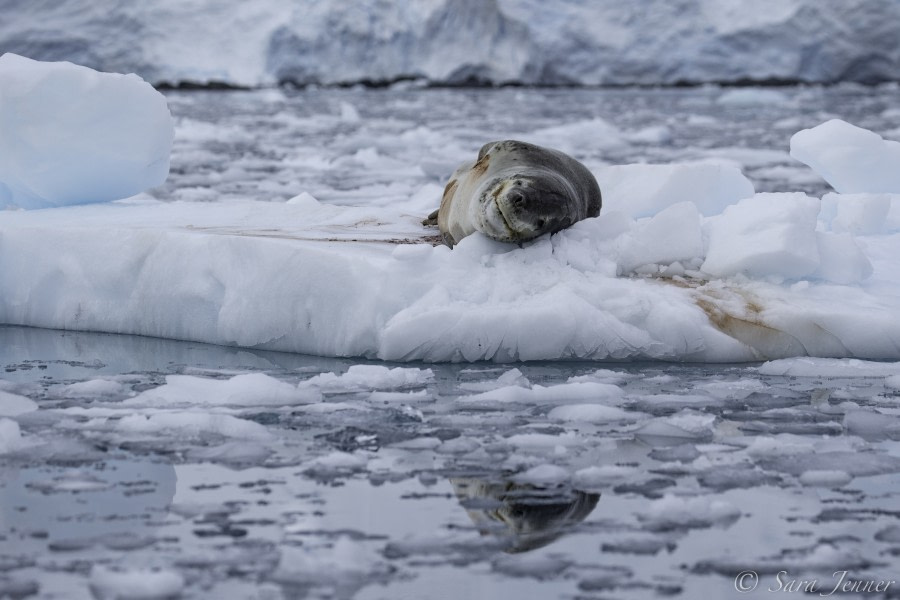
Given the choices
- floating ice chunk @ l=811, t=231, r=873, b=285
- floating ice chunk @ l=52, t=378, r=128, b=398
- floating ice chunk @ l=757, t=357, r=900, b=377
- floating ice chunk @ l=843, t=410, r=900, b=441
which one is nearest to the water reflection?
floating ice chunk @ l=843, t=410, r=900, b=441

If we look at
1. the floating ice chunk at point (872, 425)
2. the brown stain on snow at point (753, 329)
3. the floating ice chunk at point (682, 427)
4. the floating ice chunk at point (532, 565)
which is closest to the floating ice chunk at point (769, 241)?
the brown stain on snow at point (753, 329)

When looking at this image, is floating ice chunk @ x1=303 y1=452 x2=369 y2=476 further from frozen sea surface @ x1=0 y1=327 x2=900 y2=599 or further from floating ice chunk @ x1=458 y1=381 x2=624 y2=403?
floating ice chunk @ x1=458 y1=381 x2=624 y2=403

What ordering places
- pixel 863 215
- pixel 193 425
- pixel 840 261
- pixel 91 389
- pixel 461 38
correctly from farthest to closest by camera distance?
pixel 461 38
pixel 863 215
pixel 840 261
pixel 91 389
pixel 193 425

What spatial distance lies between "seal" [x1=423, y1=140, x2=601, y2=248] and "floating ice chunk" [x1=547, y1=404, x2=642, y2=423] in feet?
2.94

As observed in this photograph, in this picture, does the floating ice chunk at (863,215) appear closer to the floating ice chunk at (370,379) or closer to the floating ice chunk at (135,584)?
the floating ice chunk at (370,379)

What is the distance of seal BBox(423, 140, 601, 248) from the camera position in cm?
366

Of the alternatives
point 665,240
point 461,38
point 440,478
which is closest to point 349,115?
point 461,38

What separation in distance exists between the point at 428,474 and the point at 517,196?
4.61ft

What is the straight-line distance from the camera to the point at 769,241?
12.1 ft

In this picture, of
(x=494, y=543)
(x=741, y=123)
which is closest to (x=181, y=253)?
(x=494, y=543)

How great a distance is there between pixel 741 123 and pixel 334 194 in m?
8.55

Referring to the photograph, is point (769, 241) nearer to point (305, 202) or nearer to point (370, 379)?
point (370, 379)

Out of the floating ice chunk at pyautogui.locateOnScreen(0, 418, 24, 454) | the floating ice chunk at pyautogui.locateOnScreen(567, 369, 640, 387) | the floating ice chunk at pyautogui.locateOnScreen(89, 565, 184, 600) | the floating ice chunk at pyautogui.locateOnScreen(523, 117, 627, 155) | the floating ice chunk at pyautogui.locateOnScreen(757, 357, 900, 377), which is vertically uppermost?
the floating ice chunk at pyautogui.locateOnScreen(523, 117, 627, 155)

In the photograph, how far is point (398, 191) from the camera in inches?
299
